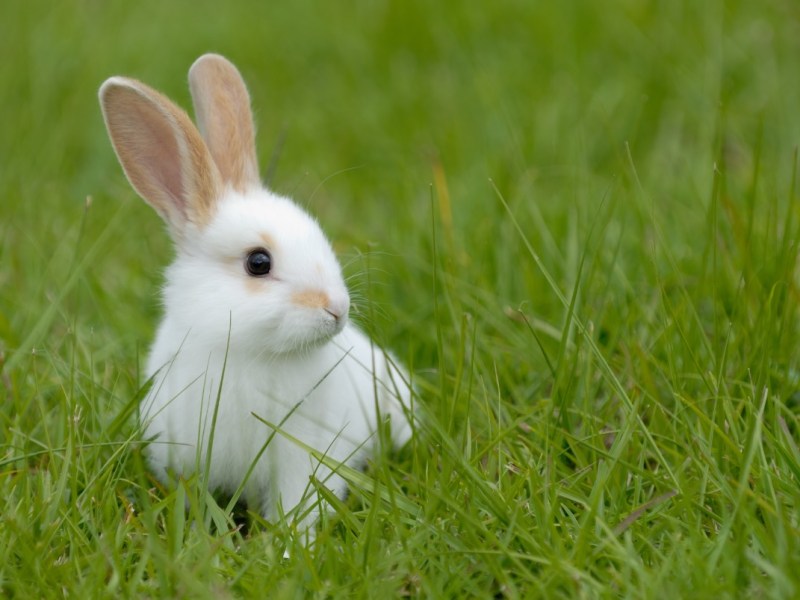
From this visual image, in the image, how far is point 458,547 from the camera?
2.73 metres

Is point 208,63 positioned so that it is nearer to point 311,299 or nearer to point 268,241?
point 268,241

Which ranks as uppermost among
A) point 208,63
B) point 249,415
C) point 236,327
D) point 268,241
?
point 208,63

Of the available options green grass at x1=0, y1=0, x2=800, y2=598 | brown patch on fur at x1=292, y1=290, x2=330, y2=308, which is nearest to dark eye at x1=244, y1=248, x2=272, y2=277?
brown patch on fur at x1=292, y1=290, x2=330, y2=308

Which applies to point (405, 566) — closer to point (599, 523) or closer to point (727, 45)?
point (599, 523)

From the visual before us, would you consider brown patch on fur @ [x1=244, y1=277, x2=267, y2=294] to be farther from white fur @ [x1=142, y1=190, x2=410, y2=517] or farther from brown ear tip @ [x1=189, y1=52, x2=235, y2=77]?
brown ear tip @ [x1=189, y1=52, x2=235, y2=77]

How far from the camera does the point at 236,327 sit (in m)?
3.06

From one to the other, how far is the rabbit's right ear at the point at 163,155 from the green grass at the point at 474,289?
0.44m

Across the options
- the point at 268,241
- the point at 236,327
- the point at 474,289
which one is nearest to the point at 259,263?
the point at 268,241

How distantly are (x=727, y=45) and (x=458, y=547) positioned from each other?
4079mm

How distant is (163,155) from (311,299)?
733mm

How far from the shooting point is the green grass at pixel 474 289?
273 centimetres

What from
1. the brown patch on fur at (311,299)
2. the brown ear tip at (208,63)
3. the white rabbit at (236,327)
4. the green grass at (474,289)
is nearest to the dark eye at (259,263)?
the white rabbit at (236,327)

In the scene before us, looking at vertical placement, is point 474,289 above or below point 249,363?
above

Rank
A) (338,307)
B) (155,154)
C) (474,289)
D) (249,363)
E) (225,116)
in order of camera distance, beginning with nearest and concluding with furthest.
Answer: (338,307) < (249,363) < (155,154) < (225,116) < (474,289)
